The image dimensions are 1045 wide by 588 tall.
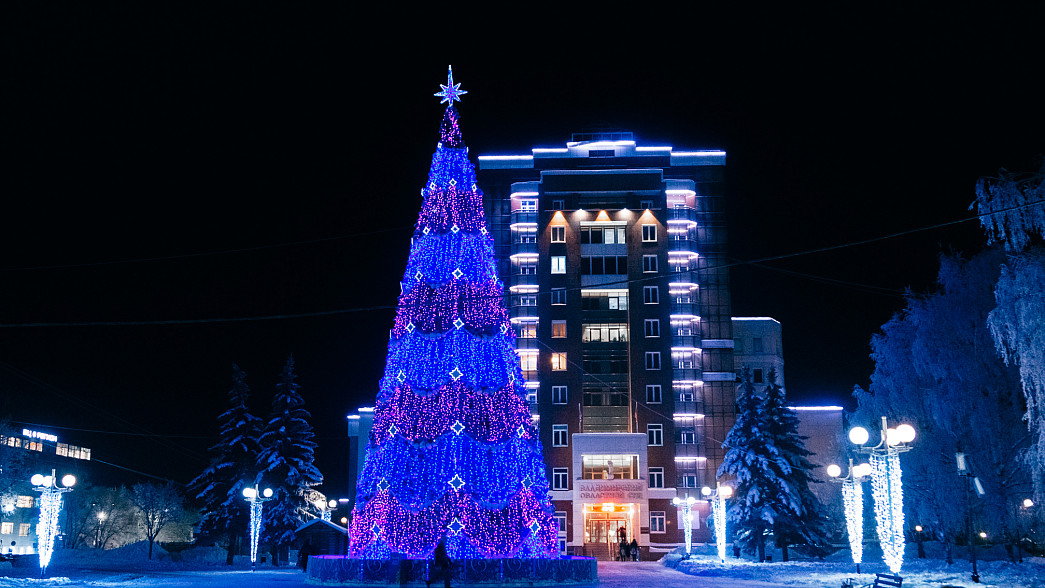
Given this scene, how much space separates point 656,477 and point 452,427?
37608 millimetres

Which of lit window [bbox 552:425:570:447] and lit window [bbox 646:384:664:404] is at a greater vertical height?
lit window [bbox 646:384:664:404]

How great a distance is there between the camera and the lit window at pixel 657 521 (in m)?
58.7

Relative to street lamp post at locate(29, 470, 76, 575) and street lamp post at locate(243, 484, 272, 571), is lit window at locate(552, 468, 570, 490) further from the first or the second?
street lamp post at locate(29, 470, 76, 575)

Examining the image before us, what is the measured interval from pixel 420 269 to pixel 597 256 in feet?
124

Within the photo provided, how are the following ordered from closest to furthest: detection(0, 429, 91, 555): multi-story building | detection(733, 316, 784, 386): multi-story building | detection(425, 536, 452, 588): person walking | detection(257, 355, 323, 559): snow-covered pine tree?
detection(425, 536, 452, 588): person walking < detection(257, 355, 323, 559): snow-covered pine tree < detection(0, 429, 91, 555): multi-story building < detection(733, 316, 784, 386): multi-story building

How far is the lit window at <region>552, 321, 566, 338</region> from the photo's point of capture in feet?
206

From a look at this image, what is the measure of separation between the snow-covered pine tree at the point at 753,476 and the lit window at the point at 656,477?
56.3 feet

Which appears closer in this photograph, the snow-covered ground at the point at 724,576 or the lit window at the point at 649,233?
the snow-covered ground at the point at 724,576

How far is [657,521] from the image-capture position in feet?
193

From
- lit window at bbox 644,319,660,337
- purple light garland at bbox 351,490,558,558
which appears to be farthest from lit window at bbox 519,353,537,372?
purple light garland at bbox 351,490,558,558

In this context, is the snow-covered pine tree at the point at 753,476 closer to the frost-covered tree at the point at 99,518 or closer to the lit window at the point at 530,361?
the lit window at the point at 530,361

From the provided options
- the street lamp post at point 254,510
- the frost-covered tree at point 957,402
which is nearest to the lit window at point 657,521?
Result: the frost-covered tree at point 957,402

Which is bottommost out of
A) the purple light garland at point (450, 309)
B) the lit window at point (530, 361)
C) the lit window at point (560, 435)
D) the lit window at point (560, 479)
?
the lit window at point (560, 479)

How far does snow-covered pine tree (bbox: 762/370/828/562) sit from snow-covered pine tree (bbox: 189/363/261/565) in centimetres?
2511
